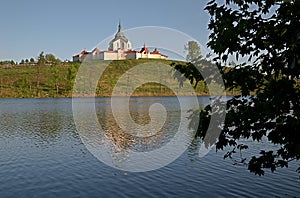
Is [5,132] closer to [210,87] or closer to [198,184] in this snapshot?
[198,184]

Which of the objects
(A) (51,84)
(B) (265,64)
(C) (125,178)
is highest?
(A) (51,84)

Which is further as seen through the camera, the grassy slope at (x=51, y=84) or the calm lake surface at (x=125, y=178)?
the grassy slope at (x=51, y=84)

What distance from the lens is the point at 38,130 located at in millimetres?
40781

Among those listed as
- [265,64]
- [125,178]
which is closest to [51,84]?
[125,178]

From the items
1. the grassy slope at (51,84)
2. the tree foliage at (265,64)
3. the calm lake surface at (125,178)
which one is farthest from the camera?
the grassy slope at (51,84)

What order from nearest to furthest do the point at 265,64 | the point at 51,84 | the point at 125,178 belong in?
1. the point at 265,64
2. the point at 125,178
3. the point at 51,84

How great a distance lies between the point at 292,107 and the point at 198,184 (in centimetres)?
1068

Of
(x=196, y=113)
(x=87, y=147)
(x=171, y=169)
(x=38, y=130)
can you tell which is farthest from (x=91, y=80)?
(x=196, y=113)

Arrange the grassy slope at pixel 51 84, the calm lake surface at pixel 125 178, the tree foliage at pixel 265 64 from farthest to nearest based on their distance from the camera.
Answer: the grassy slope at pixel 51 84 < the calm lake surface at pixel 125 178 < the tree foliage at pixel 265 64

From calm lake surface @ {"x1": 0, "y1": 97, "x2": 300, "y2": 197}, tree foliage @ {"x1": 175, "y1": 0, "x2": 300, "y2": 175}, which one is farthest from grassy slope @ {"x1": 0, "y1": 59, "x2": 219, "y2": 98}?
tree foliage @ {"x1": 175, "y1": 0, "x2": 300, "y2": 175}

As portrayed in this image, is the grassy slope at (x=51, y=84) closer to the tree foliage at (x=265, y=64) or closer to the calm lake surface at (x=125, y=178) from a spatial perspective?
the calm lake surface at (x=125, y=178)

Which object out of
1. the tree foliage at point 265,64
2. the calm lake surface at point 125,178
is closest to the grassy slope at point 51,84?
the calm lake surface at point 125,178

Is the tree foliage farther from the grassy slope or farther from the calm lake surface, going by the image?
the grassy slope

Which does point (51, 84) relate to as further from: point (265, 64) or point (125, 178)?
point (265, 64)
